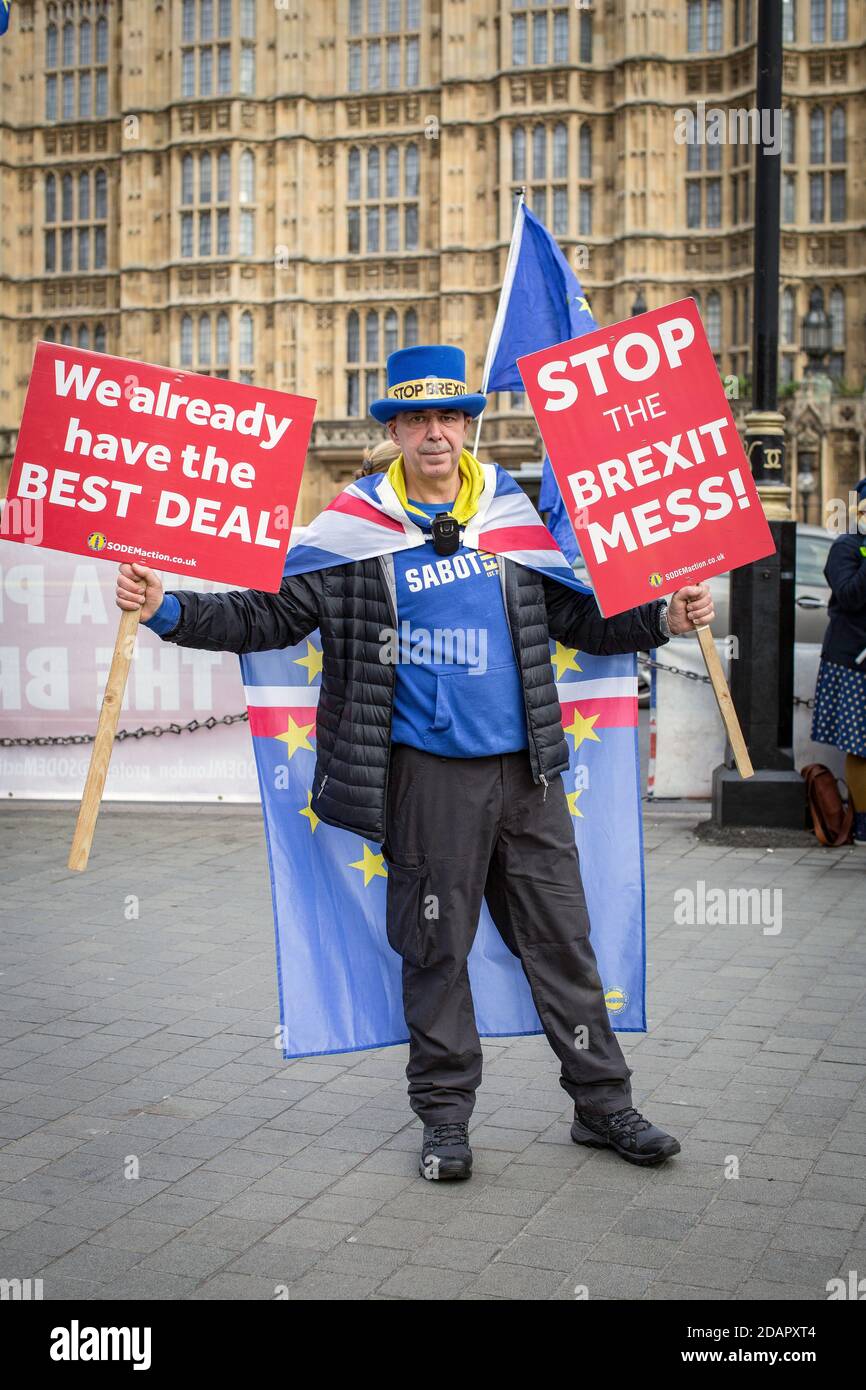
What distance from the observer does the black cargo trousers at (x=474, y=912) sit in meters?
3.59

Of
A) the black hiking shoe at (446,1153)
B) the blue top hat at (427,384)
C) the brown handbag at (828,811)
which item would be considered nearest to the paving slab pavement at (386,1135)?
the black hiking shoe at (446,1153)

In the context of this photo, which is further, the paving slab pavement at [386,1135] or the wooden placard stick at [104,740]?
the wooden placard stick at [104,740]

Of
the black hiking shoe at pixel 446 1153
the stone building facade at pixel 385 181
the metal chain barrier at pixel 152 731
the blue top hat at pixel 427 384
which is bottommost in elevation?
the black hiking shoe at pixel 446 1153

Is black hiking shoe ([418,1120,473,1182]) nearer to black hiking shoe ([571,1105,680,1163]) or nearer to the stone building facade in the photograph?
black hiking shoe ([571,1105,680,1163])

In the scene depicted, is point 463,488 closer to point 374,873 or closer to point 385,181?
point 374,873

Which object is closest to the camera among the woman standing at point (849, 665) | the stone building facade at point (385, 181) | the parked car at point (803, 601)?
the woman standing at point (849, 665)

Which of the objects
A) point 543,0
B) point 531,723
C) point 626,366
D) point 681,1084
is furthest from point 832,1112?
point 543,0

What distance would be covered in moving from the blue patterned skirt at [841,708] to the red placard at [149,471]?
4225 mm

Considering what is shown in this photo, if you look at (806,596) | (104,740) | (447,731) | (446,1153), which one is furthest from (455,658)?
(806,596)

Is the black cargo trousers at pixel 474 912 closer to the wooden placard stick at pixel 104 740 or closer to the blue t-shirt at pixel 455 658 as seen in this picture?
the blue t-shirt at pixel 455 658

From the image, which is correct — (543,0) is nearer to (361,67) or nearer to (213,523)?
(361,67)

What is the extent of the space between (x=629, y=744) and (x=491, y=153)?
39082 millimetres

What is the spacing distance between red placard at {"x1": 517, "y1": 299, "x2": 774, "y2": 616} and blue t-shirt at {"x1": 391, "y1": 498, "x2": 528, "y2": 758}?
0.97 ft

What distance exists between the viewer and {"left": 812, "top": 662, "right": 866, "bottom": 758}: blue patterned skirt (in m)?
7.23
